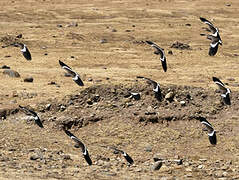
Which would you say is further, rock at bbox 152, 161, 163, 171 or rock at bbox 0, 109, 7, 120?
rock at bbox 0, 109, 7, 120

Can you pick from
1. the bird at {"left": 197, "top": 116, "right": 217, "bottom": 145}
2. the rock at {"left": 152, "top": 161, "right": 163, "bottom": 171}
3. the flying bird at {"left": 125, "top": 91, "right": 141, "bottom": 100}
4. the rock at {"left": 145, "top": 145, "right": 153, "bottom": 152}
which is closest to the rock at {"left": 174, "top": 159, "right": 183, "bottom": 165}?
the rock at {"left": 152, "top": 161, "right": 163, "bottom": 171}

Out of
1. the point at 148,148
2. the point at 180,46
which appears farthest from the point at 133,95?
the point at 180,46

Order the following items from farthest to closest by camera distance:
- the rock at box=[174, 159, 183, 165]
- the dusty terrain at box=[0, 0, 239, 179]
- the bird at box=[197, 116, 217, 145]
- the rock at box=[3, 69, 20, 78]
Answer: the rock at box=[3, 69, 20, 78] → the bird at box=[197, 116, 217, 145] → the rock at box=[174, 159, 183, 165] → the dusty terrain at box=[0, 0, 239, 179]

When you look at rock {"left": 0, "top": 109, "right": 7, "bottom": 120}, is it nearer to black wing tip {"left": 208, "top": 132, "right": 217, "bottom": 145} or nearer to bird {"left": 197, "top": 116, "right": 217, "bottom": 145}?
bird {"left": 197, "top": 116, "right": 217, "bottom": 145}

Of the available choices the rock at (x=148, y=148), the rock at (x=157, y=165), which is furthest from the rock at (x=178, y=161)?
the rock at (x=148, y=148)

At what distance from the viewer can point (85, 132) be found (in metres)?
11.5

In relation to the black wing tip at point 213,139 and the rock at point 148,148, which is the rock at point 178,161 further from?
the black wing tip at point 213,139

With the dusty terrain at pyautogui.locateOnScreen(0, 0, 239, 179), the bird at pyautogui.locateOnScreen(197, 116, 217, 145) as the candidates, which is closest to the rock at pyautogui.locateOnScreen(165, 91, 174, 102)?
the dusty terrain at pyautogui.locateOnScreen(0, 0, 239, 179)

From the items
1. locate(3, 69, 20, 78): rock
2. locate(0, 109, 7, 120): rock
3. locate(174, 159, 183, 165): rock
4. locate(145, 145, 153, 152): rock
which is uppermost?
locate(3, 69, 20, 78): rock

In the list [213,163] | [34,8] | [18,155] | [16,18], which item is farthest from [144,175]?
[34,8]

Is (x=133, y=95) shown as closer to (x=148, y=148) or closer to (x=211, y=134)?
(x=148, y=148)

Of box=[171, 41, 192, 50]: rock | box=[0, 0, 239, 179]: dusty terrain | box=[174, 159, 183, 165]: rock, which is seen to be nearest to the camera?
box=[0, 0, 239, 179]: dusty terrain

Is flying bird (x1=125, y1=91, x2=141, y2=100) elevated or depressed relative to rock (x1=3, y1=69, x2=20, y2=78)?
depressed

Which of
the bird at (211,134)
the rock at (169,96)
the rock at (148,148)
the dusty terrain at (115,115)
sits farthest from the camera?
the rock at (169,96)
